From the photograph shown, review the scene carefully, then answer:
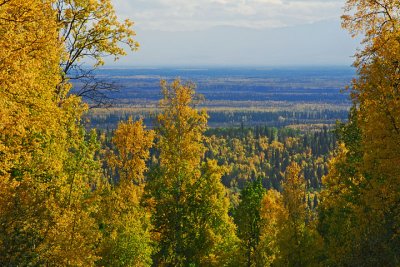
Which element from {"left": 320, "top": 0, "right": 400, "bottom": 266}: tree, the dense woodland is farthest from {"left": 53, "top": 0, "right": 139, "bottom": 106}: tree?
{"left": 320, "top": 0, "right": 400, "bottom": 266}: tree

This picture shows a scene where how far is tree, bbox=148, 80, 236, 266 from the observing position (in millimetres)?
36031

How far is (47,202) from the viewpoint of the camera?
2005cm

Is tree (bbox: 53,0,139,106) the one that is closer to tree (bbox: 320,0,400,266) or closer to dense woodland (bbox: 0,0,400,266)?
dense woodland (bbox: 0,0,400,266)

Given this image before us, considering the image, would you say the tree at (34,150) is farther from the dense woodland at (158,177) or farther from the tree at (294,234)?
the tree at (294,234)

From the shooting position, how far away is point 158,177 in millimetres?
36406

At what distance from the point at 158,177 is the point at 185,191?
2.17 meters

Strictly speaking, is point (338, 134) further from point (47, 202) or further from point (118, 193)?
point (47, 202)

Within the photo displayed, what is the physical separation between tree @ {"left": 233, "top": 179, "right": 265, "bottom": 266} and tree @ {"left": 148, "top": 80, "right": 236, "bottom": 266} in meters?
1.38

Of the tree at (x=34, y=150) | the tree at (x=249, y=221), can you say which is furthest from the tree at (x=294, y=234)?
the tree at (x=34, y=150)

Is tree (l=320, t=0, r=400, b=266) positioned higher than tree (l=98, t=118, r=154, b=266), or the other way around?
tree (l=320, t=0, r=400, b=266)

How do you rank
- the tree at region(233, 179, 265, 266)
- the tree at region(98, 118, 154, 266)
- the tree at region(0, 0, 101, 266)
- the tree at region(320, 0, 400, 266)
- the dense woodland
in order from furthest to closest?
the tree at region(233, 179, 265, 266)
the tree at region(98, 118, 154, 266)
the tree at region(320, 0, 400, 266)
the dense woodland
the tree at region(0, 0, 101, 266)

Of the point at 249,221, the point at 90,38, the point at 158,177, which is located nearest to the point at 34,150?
the point at 90,38

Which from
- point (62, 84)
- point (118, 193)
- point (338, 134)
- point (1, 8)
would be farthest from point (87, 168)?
point (338, 134)

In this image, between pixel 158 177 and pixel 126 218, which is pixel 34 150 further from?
pixel 158 177
